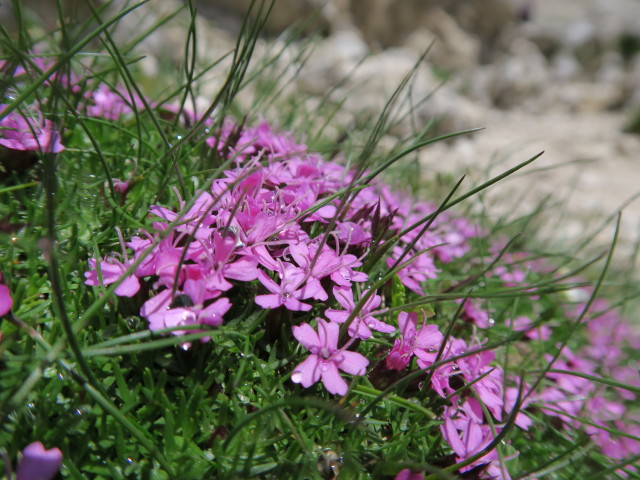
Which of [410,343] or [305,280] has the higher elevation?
[305,280]

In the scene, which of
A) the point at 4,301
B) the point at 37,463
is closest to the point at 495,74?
the point at 4,301

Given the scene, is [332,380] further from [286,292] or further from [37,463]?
[37,463]

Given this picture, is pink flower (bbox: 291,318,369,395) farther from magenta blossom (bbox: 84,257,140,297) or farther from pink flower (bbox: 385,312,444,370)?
magenta blossom (bbox: 84,257,140,297)

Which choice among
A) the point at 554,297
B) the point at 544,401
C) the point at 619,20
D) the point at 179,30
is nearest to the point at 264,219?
the point at 544,401

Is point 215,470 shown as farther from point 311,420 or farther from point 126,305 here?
point 126,305

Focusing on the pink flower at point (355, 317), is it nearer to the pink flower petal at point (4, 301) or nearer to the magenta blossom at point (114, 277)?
the magenta blossom at point (114, 277)

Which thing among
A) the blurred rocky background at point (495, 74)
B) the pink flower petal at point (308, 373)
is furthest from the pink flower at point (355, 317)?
the blurred rocky background at point (495, 74)

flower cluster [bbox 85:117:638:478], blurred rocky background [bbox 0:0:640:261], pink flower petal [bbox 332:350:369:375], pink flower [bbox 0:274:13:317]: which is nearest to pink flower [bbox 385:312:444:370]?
flower cluster [bbox 85:117:638:478]
